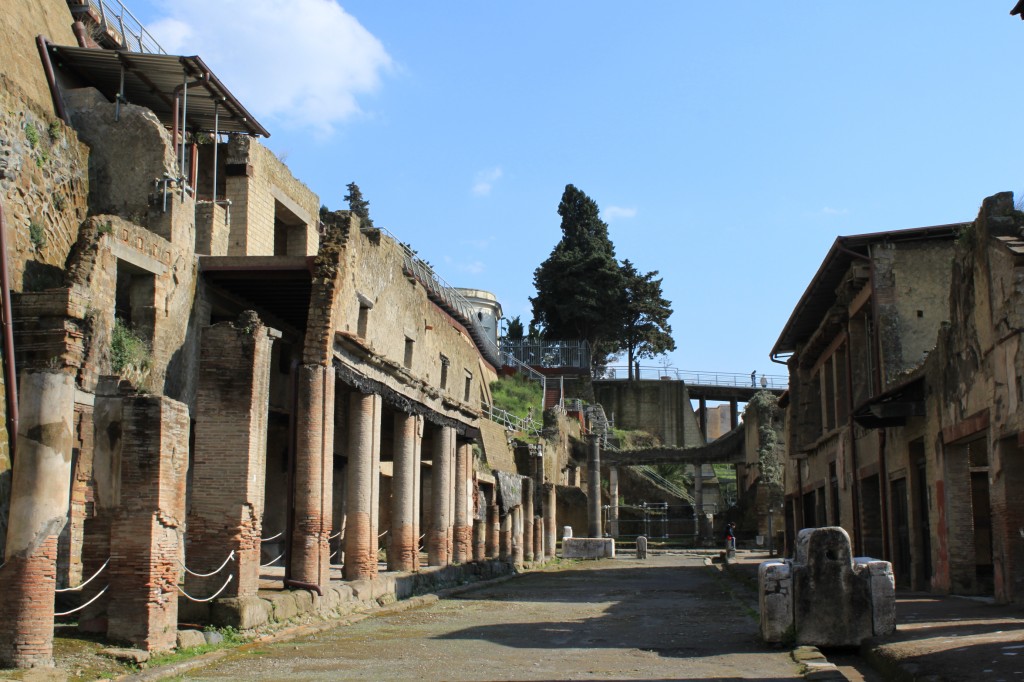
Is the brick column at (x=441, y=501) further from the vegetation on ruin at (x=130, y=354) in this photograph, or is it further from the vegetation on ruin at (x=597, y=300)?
the vegetation on ruin at (x=597, y=300)

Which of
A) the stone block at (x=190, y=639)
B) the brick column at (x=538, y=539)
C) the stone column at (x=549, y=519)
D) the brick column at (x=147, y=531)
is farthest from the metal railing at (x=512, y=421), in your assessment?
the brick column at (x=147, y=531)

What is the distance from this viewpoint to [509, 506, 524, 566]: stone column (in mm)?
28562

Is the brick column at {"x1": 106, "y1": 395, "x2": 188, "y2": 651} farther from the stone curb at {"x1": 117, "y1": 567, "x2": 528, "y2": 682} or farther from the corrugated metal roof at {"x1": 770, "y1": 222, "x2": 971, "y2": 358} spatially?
the corrugated metal roof at {"x1": 770, "y1": 222, "x2": 971, "y2": 358}

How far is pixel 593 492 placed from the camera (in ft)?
133

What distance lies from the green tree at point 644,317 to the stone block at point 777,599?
48.6 m

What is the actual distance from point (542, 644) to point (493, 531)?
1516cm

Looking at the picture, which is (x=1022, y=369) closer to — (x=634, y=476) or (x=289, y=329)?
(x=289, y=329)

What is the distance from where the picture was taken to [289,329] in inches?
749

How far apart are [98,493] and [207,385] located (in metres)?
2.44

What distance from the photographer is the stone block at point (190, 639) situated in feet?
33.6

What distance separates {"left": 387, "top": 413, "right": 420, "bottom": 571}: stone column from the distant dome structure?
3900cm

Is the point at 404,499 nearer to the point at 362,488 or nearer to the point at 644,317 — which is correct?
the point at 362,488

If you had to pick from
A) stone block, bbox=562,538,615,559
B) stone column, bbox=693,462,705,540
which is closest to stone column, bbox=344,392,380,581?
stone block, bbox=562,538,615,559

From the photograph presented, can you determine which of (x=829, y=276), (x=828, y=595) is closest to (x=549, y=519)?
(x=829, y=276)
